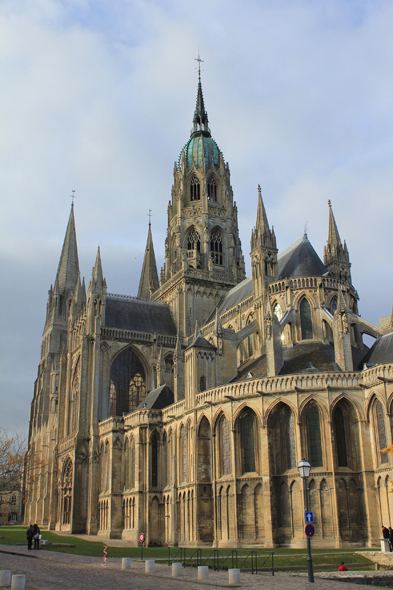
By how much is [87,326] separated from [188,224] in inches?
665

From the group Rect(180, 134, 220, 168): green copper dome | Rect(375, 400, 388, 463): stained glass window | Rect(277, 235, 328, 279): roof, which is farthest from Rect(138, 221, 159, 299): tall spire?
Rect(375, 400, 388, 463): stained glass window

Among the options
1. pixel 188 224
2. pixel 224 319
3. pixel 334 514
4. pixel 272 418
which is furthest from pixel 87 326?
pixel 334 514

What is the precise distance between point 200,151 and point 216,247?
11644 millimetres

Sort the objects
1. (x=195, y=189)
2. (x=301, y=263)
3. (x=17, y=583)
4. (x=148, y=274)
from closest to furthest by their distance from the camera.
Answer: (x=17, y=583)
(x=301, y=263)
(x=195, y=189)
(x=148, y=274)

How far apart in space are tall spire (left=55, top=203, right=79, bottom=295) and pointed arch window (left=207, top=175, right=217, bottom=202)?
29.5 metres

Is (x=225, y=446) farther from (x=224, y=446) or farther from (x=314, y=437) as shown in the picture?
(x=314, y=437)

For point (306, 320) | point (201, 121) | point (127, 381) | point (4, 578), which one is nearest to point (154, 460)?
point (127, 381)

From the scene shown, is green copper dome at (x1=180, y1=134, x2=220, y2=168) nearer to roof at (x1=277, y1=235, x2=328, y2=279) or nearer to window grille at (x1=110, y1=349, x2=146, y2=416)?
roof at (x1=277, y1=235, x2=328, y2=279)

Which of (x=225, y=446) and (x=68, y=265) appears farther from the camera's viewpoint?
(x=68, y=265)

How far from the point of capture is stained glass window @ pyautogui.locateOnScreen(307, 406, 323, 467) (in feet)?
111

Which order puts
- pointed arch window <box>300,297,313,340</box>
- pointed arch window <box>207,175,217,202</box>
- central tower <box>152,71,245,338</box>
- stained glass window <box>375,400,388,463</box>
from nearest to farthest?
stained glass window <box>375,400,388,463</box> < pointed arch window <box>300,297,313,340</box> < central tower <box>152,71,245,338</box> < pointed arch window <box>207,175,217,202</box>

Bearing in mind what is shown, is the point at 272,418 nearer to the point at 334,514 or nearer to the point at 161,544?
the point at 334,514

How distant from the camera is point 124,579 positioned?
677 inches

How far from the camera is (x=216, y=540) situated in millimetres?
35094
